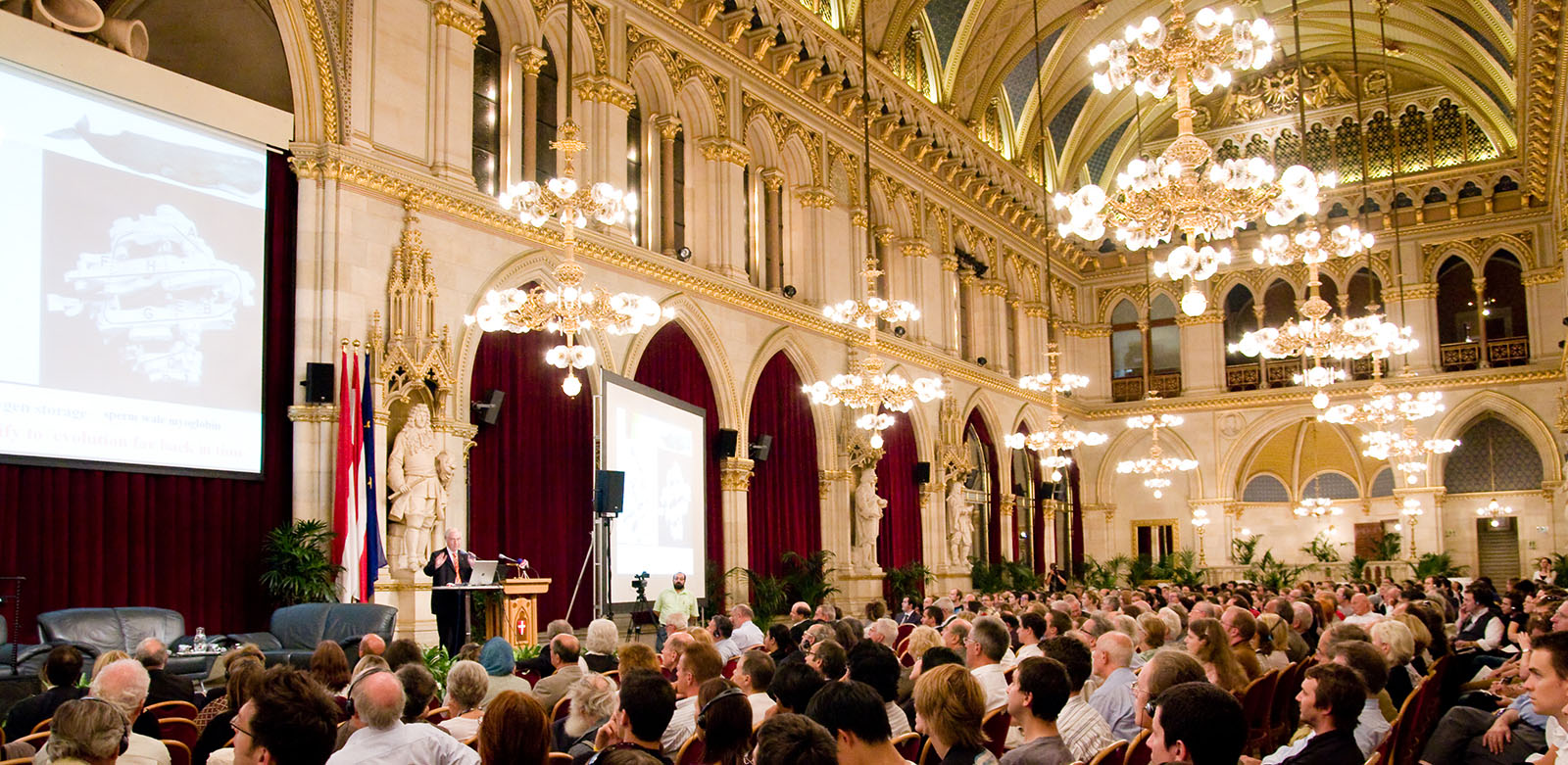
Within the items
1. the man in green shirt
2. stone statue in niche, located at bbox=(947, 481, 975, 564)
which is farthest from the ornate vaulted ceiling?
the man in green shirt

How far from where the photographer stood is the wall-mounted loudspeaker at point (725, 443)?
53.4 ft

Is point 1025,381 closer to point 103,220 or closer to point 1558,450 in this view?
point 103,220

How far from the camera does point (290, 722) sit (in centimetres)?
333

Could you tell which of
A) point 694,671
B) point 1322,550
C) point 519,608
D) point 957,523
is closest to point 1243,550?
point 1322,550

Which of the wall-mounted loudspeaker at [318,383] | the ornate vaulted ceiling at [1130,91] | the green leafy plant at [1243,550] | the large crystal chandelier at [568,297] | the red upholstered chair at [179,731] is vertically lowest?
the green leafy plant at [1243,550]

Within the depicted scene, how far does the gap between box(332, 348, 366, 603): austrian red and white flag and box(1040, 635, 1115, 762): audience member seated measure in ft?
24.0

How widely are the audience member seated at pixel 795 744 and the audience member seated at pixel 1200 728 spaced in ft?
3.33

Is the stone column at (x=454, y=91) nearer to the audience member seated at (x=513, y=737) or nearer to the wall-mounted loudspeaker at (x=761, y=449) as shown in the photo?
the wall-mounted loudspeaker at (x=761, y=449)

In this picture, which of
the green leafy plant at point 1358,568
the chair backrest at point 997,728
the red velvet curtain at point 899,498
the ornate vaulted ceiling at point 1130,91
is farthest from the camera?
the green leafy plant at point 1358,568

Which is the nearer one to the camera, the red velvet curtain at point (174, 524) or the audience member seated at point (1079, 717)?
the audience member seated at point (1079, 717)

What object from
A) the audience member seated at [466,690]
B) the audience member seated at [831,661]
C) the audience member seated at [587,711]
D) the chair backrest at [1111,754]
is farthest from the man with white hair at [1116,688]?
the audience member seated at [466,690]

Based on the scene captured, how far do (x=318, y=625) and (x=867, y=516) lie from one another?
33.8 ft

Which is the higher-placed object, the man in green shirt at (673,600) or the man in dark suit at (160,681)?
the man in dark suit at (160,681)

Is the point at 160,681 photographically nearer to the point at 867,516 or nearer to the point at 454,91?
the point at 454,91
